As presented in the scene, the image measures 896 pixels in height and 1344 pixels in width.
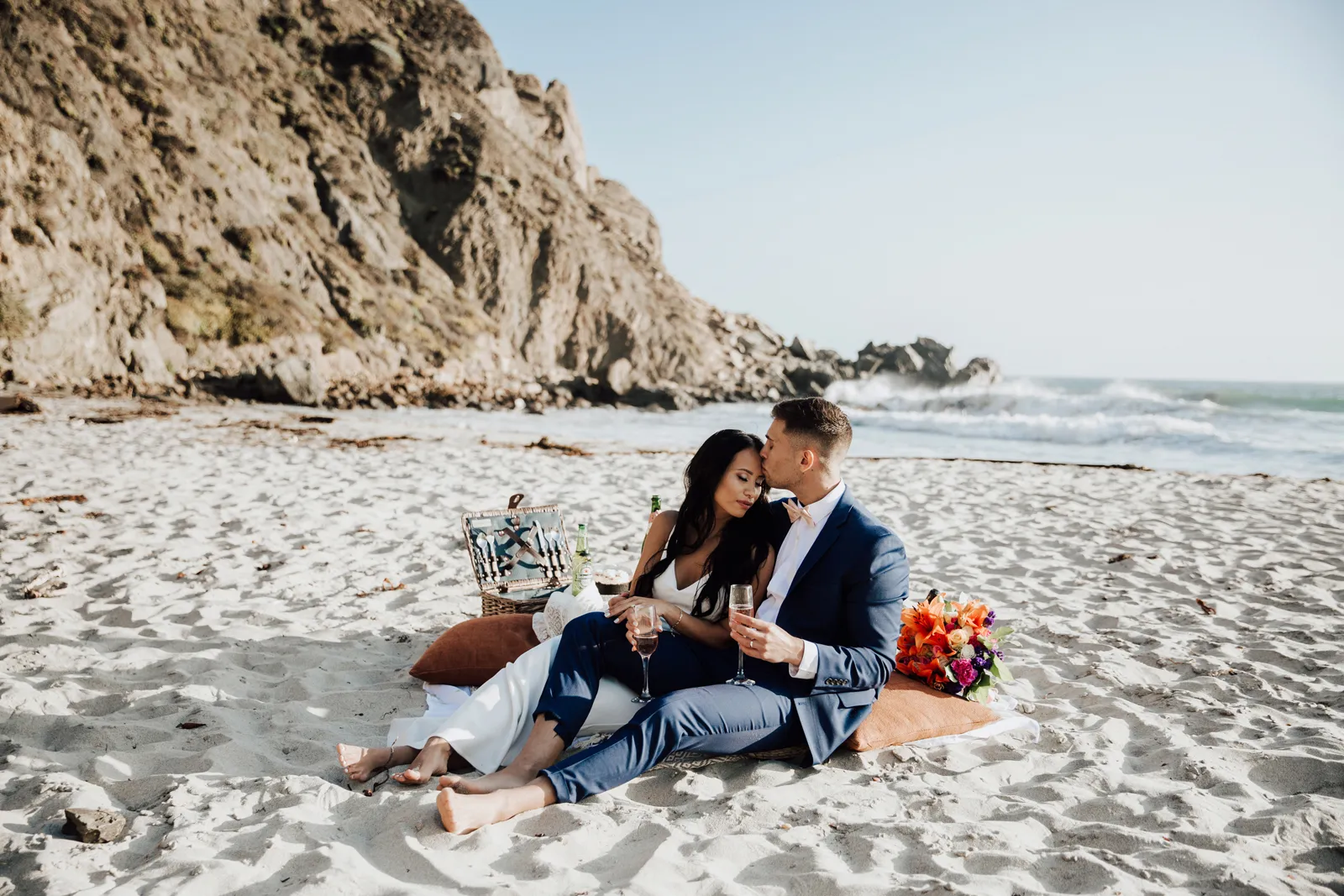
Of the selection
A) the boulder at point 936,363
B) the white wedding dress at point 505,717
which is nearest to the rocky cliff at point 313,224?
the boulder at point 936,363

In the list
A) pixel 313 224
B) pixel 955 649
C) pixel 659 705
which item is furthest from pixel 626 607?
pixel 313 224

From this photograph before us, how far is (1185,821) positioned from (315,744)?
12.0 feet

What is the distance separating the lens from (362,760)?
3.39 m


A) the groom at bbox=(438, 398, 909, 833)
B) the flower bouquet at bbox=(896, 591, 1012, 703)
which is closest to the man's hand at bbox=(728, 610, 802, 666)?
the groom at bbox=(438, 398, 909, 833)

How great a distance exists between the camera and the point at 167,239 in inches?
945

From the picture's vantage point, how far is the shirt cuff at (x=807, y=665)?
338 centimetres

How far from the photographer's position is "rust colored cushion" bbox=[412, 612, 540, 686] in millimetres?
4402

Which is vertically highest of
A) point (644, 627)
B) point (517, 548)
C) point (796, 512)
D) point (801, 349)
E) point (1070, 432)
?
point (801, 349)

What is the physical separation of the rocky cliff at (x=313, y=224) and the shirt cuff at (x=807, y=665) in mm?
19509

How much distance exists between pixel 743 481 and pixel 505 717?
4.89 feet

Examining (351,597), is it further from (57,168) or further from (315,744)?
(57,168)

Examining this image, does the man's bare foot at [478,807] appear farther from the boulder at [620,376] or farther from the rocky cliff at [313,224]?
the boulder at [620,376]

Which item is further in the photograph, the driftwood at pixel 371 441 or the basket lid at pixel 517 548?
the driftwood at pixel 371 441

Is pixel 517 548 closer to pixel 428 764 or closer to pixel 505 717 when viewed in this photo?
pixel 505 717
